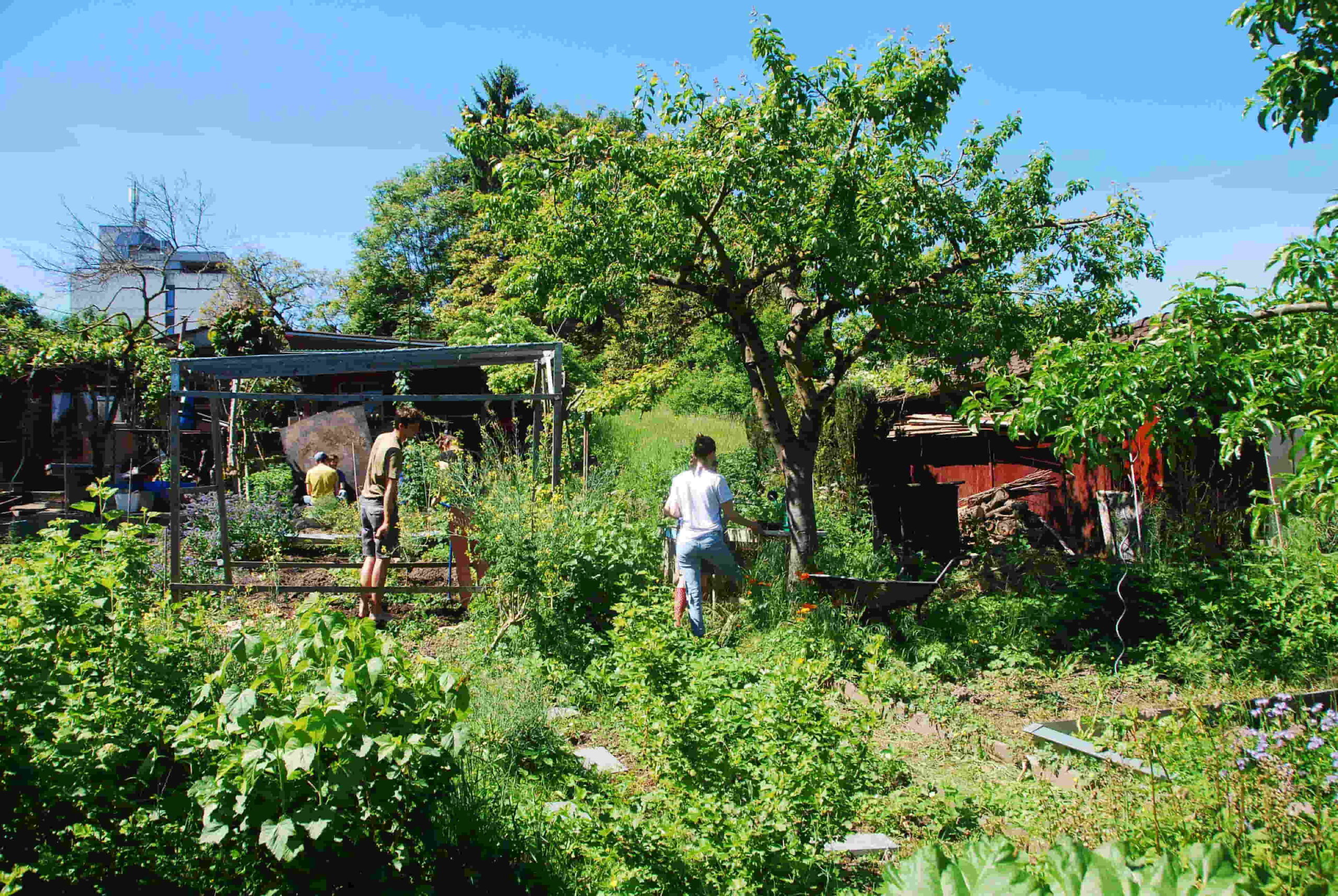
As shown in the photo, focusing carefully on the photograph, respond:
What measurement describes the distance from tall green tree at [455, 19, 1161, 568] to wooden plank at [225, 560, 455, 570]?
2629 millimetres

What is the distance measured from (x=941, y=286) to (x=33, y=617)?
722 centimetres

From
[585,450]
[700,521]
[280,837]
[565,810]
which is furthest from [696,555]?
[585,450]

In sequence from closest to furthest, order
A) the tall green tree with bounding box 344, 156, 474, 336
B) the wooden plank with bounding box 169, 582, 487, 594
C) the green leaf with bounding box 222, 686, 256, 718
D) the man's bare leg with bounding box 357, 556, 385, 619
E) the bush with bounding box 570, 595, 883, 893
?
1. the green leaf with bounding box 222, 686, 256, 718
2. the bush with bounding box 570, 595, 883, 893
3. the wooden plank with bounding box 169, 582, 487, 594
4. the man's bare leg with bounding box 357, 556, 385, 619
5. the tall green tree with bounding box 344, 156, 474, 336

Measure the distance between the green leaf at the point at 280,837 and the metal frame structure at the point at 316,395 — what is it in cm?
447

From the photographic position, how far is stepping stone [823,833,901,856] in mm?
3469

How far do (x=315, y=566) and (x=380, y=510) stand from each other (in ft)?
5.82

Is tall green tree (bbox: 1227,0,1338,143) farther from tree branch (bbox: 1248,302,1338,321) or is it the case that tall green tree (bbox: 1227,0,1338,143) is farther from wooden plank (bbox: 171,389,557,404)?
wooden plank (bbox: 171,389,557,404)

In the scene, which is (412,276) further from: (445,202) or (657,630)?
(657,630)

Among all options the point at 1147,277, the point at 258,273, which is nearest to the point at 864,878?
the point at 1147,277

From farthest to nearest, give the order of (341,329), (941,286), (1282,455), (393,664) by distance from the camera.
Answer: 1. (341,329)
2. (1282,455)
3. (941,286)
4. (393,664)

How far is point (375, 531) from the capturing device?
732 centimetres

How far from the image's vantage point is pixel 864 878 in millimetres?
3305

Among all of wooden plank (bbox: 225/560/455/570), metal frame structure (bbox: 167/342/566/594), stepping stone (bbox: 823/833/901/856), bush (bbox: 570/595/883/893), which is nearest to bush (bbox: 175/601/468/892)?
bush (bbox: 570/595/883/893)

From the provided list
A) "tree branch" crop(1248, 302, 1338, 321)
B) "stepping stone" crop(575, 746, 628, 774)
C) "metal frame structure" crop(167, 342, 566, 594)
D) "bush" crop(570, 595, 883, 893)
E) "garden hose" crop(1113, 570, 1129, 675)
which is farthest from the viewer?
"metal frame structure" crop(167, 342, 566, 594)
